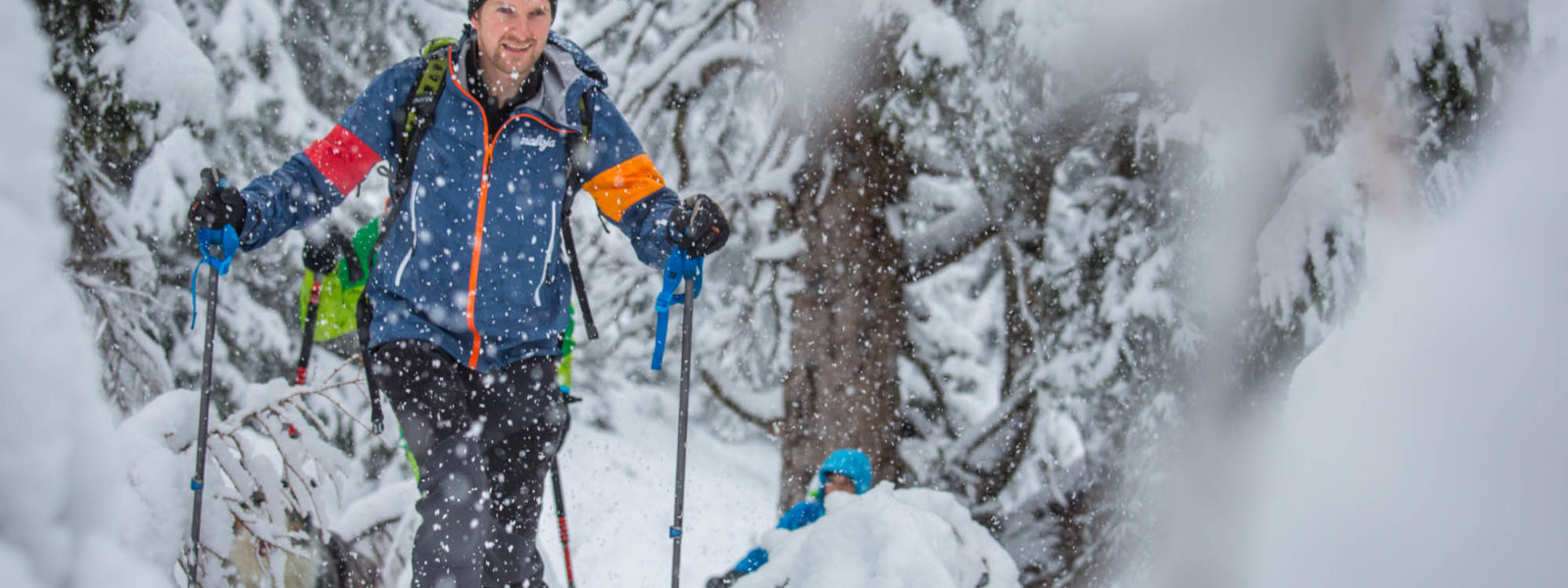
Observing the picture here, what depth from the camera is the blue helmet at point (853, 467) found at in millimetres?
4336

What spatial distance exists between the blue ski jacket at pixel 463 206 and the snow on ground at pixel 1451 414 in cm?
469

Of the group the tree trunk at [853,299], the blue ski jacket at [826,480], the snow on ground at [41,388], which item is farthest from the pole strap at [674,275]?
the snow on ground at [41,388]

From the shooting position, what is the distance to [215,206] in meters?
2.54

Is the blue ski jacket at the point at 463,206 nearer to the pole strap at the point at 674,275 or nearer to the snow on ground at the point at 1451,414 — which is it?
the pole strap at the point at 674,275

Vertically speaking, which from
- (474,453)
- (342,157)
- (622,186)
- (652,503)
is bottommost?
(474,453)

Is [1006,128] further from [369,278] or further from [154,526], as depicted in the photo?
[154,526]

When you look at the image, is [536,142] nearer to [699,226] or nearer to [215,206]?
[699,226]

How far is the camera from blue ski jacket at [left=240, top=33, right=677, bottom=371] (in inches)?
115

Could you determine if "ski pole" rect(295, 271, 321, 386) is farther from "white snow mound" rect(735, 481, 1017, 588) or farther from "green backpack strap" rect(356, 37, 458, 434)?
"white snow mound" rect(735, 481, 1017, 588)

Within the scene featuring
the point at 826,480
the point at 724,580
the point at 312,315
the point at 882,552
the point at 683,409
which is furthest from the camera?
the point at 826,480

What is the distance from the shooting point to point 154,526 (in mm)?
773

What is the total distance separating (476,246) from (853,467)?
6.80 feet

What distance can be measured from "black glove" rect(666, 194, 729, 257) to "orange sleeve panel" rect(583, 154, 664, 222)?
249mm

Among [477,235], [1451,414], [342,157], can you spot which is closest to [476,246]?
[477,235]
